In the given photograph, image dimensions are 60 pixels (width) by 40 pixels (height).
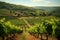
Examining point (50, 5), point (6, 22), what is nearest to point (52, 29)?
point (50, 5)

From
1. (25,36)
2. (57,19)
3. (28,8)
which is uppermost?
(28,8)

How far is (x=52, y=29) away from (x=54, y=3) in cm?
97

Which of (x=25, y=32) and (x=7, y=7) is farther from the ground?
(x=7, y=7)

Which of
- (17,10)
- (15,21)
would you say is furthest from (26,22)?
(17,10)

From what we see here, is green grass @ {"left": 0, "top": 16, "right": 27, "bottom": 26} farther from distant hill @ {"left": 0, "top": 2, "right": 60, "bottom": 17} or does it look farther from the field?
distant hill @ {"left": 0, "top": 2, "right": 60, "bottom": 17}

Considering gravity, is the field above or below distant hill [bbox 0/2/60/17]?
below

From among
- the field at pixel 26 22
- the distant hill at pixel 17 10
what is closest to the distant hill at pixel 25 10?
the distant hill at pixel 17 10

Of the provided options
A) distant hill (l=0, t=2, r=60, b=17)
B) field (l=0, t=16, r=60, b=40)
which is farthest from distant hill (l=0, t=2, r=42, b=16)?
field (l=0, t=16, r=60, b=40)

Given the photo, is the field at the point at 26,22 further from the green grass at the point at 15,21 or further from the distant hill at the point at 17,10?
the distant hill at the point at 17,10

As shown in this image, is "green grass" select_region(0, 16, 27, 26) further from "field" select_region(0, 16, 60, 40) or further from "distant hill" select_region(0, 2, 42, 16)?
"distant hill" select_region(0, 2, 42, 16)

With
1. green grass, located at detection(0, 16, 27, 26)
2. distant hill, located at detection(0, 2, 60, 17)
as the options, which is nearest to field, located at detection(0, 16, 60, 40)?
green grass, located at detection(0, 16, 27, 26)

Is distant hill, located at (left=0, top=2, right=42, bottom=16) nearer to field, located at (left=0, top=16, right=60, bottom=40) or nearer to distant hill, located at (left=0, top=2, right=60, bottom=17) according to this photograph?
distant hill, located at (left=0, top=2, right=60, bottom=17)

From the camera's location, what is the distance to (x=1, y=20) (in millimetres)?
5723

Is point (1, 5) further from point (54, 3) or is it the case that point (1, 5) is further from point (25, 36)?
point (54, 3)
